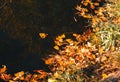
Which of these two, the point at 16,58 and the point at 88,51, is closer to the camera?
the point at 88,51

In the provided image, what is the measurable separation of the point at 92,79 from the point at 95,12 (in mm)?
2384

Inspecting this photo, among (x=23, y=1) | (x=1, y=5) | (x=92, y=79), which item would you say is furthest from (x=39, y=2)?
(x=92, y=79)

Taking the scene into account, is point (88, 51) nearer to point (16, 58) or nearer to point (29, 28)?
point (29, 28)

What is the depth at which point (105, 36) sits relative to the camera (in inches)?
255

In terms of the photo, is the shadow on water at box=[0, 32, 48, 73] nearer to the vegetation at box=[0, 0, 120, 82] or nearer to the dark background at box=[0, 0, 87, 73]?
the dark background at box=[0, 0, 87, 73]

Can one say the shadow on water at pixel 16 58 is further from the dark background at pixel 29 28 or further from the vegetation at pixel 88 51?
the vegetation at pixel 88 51

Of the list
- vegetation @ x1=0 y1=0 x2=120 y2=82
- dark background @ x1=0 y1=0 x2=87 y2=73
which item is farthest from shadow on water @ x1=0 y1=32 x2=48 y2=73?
vegetation @ x1=0 y1=0 x2=120 y2=82

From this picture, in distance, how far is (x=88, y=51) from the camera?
6195mm

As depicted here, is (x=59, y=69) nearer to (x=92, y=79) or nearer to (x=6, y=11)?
(x=92, y=79)

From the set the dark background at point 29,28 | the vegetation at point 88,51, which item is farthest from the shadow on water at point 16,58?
the vegetation at point 88,51

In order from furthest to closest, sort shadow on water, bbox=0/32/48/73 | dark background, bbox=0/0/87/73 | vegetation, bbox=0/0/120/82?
shadow on water, bbox=0/32/48/73
dark background, bbox=0/0/87/73
vegetation, bbox=0/0/120/82

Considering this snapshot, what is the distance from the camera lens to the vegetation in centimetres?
Answer: 543

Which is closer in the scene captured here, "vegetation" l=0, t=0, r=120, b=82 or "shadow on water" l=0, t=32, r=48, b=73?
"vegetation" l=0, t=0, r=120, b=82

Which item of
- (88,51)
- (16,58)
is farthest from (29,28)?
(88,51)
